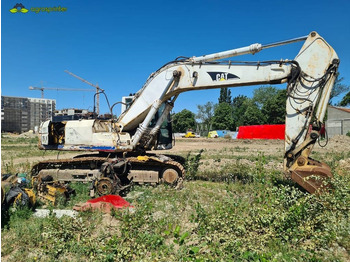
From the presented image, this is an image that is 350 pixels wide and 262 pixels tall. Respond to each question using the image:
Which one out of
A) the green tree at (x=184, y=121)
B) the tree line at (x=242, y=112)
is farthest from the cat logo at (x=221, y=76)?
the green tree at (x=184, y=121)

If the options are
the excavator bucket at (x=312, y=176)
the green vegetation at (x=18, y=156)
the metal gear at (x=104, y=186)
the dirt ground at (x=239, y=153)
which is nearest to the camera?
the excavator bucket at (x=312, y=176)

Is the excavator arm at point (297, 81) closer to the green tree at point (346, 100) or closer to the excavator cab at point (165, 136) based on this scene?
the excavator cab at point (165, 136)

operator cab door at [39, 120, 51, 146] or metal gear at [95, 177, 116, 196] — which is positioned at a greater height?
operator cab door at [39, 120, 51, 146]

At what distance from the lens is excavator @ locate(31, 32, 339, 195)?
6.62m

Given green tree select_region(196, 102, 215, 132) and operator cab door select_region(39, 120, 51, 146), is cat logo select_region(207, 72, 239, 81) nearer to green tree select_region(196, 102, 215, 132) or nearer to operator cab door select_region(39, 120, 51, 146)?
operator cab door select_region(39, 120, 51, 146)

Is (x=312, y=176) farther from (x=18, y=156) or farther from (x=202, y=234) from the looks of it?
(x=18, y=156)

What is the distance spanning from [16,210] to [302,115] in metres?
7.08

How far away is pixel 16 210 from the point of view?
5871 mm

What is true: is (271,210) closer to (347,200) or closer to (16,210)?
(347,200)

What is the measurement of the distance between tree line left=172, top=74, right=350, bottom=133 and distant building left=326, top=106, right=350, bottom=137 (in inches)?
303

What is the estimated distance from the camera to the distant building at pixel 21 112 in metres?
77.3

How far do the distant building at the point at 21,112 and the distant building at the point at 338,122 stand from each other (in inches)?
2616

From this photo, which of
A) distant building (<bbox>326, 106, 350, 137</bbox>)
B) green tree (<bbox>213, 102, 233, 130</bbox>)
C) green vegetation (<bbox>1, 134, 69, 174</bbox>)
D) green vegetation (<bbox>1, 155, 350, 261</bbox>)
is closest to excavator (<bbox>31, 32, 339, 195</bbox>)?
green vegetation (<bbox>1, 155, 350, 261</bbox>)

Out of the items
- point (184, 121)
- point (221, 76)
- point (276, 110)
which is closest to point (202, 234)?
point (221, 76)
